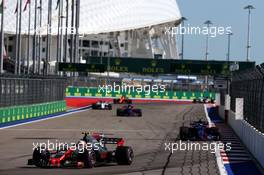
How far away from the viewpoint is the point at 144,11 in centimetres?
13850

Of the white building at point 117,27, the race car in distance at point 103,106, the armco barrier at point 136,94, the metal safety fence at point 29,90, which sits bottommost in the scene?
the race car in distance at point 103,106

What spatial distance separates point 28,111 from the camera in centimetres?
4438

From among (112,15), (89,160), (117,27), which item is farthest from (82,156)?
(117,27)

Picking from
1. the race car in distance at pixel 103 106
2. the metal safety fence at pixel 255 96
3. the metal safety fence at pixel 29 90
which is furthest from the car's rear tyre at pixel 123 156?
the race car in distance at pixel 103 106

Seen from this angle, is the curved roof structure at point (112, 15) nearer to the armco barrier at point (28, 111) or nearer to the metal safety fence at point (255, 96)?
the armco barrier at point (28, 111)

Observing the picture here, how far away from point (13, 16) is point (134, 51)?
156 feet

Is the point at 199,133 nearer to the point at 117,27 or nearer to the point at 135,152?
the point at 135,152

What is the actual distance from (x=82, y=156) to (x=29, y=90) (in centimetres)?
2833

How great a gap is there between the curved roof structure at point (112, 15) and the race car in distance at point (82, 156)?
9536cm

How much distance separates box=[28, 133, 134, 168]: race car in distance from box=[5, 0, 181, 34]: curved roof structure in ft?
313

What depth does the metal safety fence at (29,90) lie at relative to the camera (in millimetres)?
39034

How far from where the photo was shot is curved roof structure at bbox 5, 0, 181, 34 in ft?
381

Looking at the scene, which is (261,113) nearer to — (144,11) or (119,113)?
(119,113)

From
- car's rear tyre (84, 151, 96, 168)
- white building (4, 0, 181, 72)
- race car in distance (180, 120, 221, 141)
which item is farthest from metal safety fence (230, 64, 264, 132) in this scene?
white building (4, 0, 181, 72)
